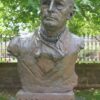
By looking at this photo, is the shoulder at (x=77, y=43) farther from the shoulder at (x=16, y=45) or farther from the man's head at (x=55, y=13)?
the shoulder at (x=16, y=45)

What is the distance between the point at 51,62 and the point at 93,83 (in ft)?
29.3

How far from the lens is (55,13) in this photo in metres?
5.58

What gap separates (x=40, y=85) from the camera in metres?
5.68

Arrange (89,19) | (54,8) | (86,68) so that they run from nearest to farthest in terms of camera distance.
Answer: (54,8), (89,19), (86,68)

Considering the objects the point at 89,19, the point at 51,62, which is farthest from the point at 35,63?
the point at 89,19

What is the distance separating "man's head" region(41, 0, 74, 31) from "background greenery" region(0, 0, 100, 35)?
15.2ft

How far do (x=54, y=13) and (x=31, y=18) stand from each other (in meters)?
5.68

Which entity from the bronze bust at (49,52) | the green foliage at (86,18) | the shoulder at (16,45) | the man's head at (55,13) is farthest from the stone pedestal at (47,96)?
the green foliage at (86,18)

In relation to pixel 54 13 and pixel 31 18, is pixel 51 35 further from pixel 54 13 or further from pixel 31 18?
pixel 31 18

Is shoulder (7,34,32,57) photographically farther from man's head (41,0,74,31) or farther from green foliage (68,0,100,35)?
green foliage (68,0,100,35)

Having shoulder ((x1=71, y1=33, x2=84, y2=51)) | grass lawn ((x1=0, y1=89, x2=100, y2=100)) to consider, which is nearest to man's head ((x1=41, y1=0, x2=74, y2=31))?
shoulder ((x1=71, y1=33, x2=84, y2=51))

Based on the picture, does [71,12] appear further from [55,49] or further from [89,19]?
[89,19]

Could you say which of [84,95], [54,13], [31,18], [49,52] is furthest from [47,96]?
[84,95]

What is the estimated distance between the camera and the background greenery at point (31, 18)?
11023 millimetres
